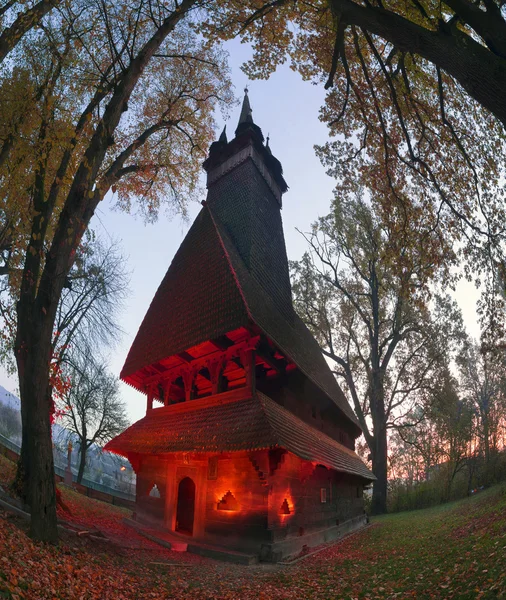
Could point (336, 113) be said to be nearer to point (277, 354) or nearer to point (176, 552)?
point (277, 354)

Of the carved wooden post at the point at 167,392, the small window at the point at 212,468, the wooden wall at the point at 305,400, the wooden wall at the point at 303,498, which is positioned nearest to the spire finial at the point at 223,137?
the carved wooden post at the point at 167,392

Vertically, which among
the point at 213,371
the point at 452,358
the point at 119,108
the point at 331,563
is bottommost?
the point at 331,563

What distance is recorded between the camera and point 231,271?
11500 mm

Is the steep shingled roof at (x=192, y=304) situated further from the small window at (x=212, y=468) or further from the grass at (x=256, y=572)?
the grass at (x=256, y=572)

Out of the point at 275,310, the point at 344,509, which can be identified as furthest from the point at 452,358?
the point at 275,310

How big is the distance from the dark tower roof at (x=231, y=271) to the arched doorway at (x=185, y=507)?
14.1ft

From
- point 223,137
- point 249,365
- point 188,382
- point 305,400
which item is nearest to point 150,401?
point 188,382

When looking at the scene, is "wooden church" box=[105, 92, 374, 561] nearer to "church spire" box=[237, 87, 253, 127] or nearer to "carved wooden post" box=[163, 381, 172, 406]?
"carved wooden post" box=[163, 381, 172, 406]

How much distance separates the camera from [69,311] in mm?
19172

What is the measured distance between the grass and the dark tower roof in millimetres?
5192

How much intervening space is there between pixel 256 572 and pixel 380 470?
1710 cm

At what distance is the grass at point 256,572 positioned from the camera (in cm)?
450

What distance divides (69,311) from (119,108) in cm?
1424

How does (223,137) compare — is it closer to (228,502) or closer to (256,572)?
(228,502)
